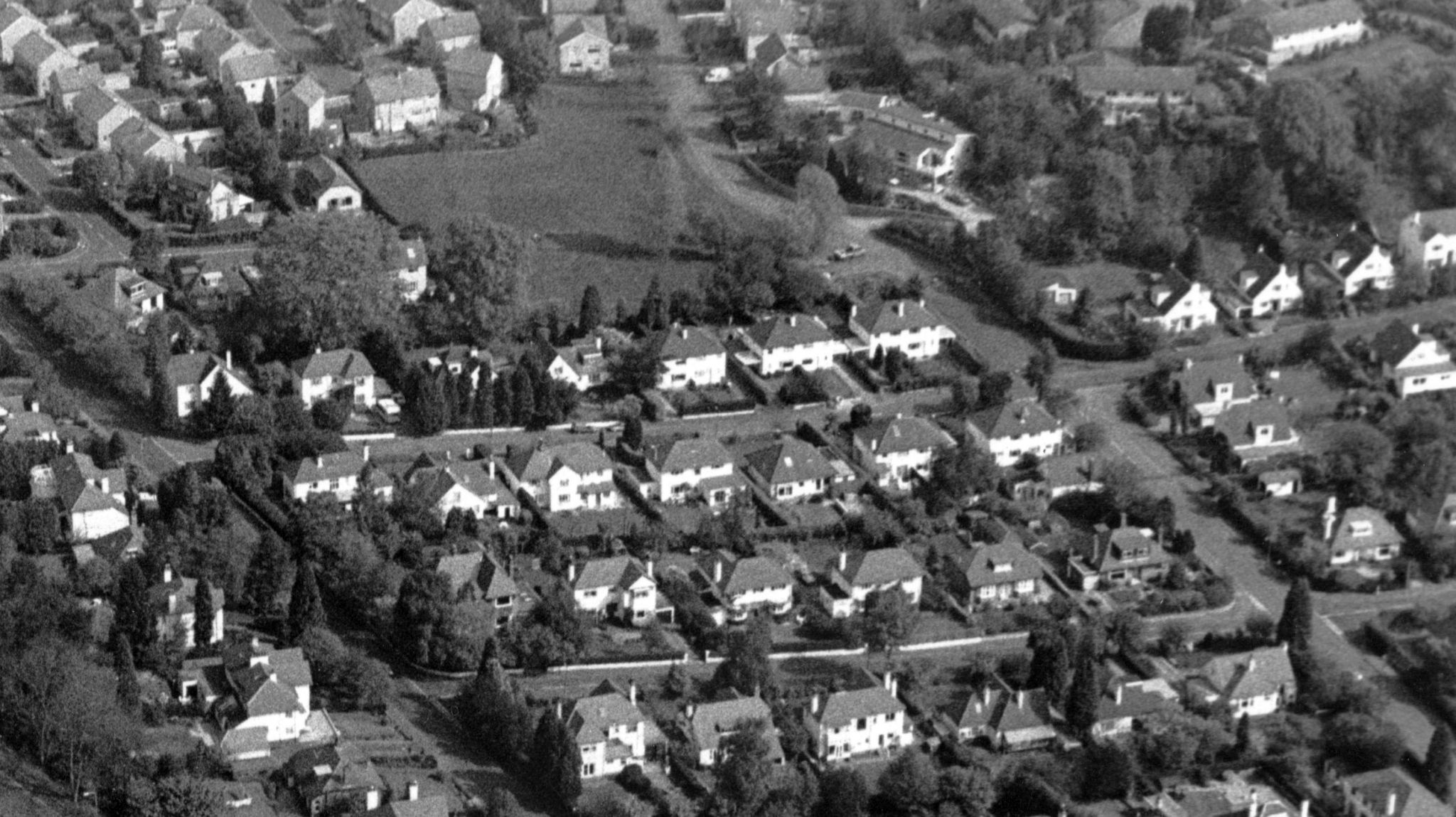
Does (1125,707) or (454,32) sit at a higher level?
(1125,707)

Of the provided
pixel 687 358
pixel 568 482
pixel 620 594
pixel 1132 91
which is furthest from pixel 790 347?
pixel 1132 91

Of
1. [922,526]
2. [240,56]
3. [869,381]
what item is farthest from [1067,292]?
[240,56]

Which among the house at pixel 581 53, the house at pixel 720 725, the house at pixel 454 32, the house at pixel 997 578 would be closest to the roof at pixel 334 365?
the house at pixel 997 578

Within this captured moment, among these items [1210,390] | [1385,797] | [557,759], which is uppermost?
[1385,797]

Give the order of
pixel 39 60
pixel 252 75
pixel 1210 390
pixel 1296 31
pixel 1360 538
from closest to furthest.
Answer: pixel 1360 538
pixel 1210 390
pixel 39 60
pixel 252 75
pixel 1296 31

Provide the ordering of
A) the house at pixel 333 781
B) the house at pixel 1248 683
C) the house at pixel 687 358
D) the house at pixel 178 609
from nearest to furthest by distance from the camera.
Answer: the house at pixel 333 781 < the house at pixel 178 609 < the house at pixel 1248 683 < the house at pixel 687 358

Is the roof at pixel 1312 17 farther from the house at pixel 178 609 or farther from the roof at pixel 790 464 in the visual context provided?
the house at pixel 178 609

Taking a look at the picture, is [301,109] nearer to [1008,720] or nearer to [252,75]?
[252,75]
